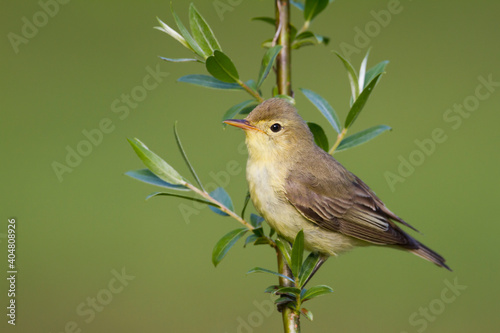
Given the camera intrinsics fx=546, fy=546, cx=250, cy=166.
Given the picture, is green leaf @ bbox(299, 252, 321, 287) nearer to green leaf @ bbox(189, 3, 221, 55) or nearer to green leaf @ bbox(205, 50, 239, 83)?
green leaf @ bbox(205, 50, 239, 83)

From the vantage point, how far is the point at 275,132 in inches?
119

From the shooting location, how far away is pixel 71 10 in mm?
7531

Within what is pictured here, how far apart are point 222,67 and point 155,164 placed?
446 mm

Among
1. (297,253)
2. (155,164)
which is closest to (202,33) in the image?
(155,164)
